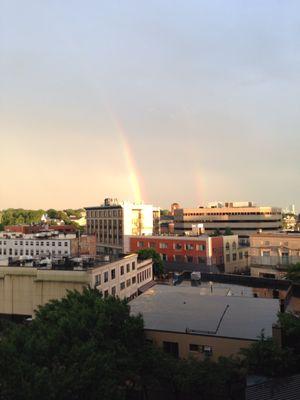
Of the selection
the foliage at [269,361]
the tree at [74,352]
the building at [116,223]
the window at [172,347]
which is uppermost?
the building at [116,223]

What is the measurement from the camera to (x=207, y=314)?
86.3ft

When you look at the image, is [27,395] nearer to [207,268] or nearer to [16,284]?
[16,284]

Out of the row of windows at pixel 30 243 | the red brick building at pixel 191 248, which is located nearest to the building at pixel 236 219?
the red brick building at pixel 191 248

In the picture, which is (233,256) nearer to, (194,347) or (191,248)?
(191,248)

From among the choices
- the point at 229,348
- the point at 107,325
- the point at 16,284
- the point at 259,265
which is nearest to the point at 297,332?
the point at 229,348

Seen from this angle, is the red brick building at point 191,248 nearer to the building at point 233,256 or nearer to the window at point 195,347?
the building at point 233,256

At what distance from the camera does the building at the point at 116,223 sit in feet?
312

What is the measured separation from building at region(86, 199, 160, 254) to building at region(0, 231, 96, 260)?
8911 mm

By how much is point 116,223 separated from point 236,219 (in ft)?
125

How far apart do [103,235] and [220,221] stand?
3642 cm

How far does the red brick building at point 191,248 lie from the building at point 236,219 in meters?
42.3

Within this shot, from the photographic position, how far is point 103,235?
102 meters

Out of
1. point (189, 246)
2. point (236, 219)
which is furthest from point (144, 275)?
point (236, 219)

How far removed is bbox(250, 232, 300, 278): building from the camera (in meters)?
52.7
